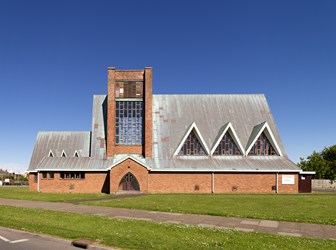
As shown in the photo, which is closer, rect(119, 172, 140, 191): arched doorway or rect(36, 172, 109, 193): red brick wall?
rect(119, 172, 140, 191): arched doorway

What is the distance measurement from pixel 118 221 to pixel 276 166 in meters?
25.8

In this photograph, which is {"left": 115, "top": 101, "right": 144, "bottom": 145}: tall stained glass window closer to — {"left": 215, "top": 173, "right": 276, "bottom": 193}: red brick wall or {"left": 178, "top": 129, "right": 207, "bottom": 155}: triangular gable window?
{"left": 178, "top": 129, "right": 207, "bottom": 155}: triangular gable window

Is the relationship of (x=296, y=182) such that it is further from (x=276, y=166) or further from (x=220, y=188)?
(x=220, y=188)

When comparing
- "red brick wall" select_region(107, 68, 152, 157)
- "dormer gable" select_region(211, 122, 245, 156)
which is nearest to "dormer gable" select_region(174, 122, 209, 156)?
"dormer gable" select_region(211, 122, 245, 156)

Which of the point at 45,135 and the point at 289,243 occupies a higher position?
the point at 45,135

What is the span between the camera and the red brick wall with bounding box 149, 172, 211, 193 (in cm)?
3272

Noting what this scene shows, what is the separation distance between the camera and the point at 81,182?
3328 centimetres

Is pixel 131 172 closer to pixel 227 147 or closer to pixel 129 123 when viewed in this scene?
pixel 129 123

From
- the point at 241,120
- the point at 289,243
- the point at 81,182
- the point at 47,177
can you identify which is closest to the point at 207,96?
the point at 241,120

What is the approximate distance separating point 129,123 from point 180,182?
31.1 ft

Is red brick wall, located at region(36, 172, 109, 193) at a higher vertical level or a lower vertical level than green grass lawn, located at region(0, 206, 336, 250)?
lower

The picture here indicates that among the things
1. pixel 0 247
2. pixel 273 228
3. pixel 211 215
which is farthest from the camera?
pixel 211 215

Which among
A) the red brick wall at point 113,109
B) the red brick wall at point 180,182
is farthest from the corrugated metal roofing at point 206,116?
the red brick wall at point 180,182

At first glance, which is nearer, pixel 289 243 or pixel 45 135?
pixel 289 243
